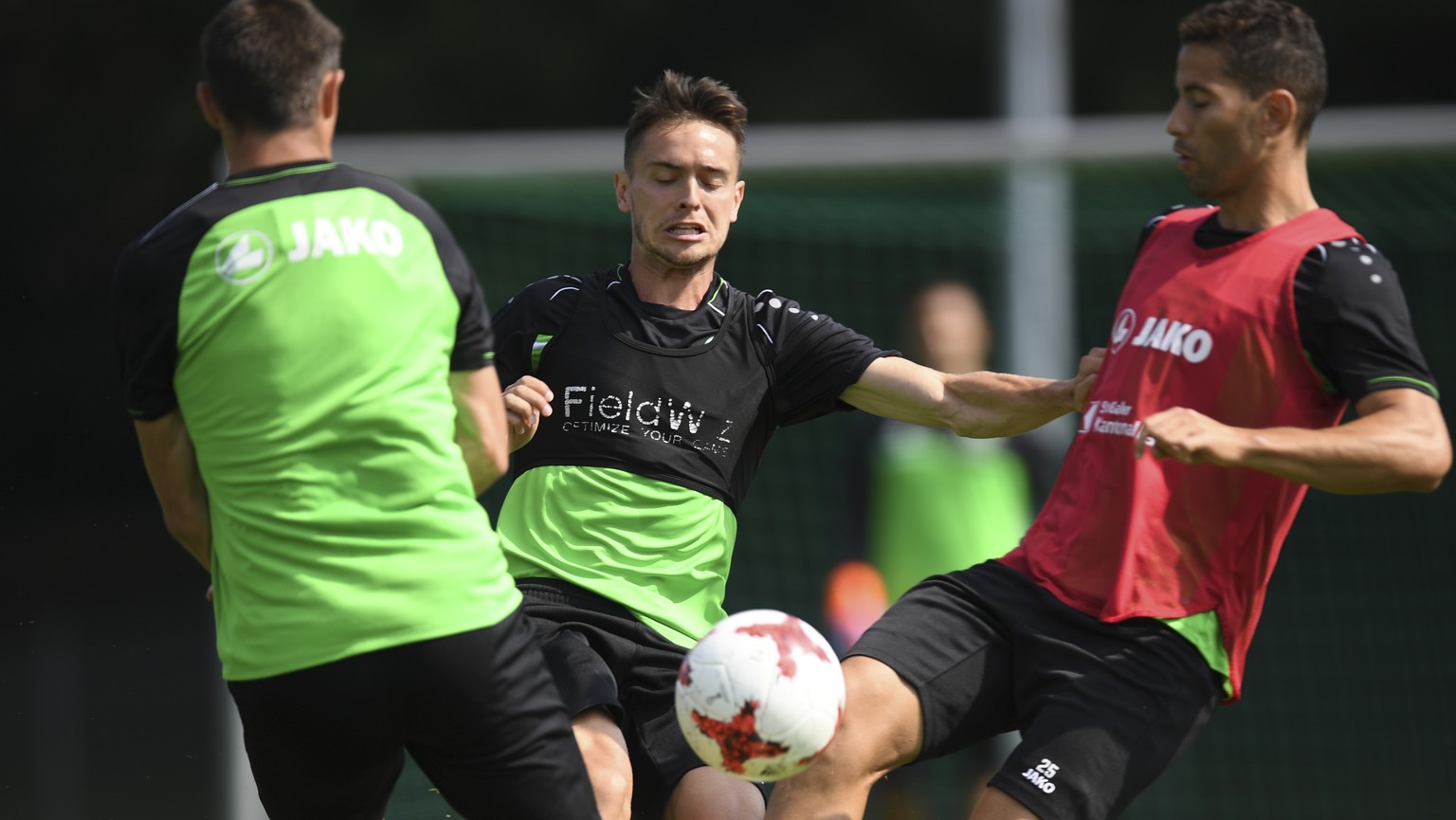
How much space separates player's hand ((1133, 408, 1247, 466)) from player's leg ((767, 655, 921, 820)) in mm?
936

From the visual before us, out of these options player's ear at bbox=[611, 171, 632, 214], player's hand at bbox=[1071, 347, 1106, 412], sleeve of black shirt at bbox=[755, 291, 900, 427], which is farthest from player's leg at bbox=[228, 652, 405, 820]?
player's hand at bbox=[1071, 347, 1106, 412]

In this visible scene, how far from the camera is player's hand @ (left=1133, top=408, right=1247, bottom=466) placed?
3936mm

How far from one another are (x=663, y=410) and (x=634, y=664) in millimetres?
716

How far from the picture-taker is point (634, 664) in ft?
15.6

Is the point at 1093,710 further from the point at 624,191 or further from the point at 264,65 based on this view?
the point at 264,65

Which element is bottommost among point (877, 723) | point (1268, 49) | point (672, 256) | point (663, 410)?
point (877, 723)

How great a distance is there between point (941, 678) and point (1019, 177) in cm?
492

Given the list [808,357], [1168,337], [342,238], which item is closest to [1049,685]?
[1168,337]

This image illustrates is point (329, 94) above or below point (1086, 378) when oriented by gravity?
above

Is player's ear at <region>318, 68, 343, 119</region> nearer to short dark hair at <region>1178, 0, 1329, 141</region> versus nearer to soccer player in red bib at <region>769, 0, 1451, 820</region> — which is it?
soccer player in red bib at <region>769, 0, 1451, 820</region>

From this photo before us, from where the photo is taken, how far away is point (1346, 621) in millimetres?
11242

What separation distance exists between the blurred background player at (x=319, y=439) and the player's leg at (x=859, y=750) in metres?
0.83

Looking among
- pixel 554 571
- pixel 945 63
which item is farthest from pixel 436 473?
pixel 945 63

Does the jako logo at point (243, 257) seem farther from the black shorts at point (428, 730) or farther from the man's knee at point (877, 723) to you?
the man's knee at point (877, 723)
